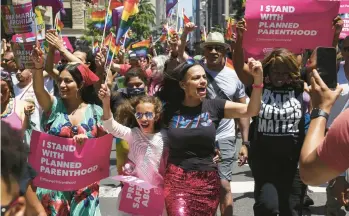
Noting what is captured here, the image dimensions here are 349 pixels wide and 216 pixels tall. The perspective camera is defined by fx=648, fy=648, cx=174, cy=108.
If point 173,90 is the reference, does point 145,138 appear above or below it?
below

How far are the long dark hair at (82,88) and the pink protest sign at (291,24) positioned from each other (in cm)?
136

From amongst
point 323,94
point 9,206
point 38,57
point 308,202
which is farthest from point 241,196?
point 9,206

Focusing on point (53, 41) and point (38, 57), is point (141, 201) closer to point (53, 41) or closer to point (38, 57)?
point (38, 57)

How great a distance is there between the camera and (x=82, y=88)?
504cm

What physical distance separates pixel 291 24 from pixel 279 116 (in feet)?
2.58

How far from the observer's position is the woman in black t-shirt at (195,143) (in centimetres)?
459

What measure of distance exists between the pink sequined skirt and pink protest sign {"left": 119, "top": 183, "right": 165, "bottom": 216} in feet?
0.20

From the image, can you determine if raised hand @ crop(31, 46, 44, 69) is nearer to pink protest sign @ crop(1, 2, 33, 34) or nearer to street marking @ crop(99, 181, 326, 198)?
street marking @ crop(99, 181, 326, 198)

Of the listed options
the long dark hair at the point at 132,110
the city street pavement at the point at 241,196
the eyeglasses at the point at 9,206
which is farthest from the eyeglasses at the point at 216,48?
the eyeglasses at the point at 9,206

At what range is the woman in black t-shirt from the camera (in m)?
4.59

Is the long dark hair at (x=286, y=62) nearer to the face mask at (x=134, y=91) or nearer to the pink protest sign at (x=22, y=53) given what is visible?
the face mask at (x=134, y=91)

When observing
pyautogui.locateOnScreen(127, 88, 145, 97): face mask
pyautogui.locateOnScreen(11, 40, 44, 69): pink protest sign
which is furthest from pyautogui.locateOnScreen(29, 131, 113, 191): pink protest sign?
pyautogui.locateOnScreen(11, 40, 44, 69): pink protest sign

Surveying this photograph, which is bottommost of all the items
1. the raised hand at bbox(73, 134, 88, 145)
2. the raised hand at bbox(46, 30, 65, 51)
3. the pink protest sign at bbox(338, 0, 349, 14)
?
the raised hand at bbox(73, 134, 88, 145)

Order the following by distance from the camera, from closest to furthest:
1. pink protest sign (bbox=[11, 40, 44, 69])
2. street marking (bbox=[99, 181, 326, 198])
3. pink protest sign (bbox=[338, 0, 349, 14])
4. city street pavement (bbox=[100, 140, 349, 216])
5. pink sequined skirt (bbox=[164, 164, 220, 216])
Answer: pink sequined skirt (bbox=[164, 164, 220, 216]), city street pavement (bbox=[100, 140, 349, 216]), pink protest sign (bbox=[11, 40, 44, 69]), pink protest sign (bbox=[338, 0, 349, 14]), street marking (bbox=[99, 181, 326, 198])
